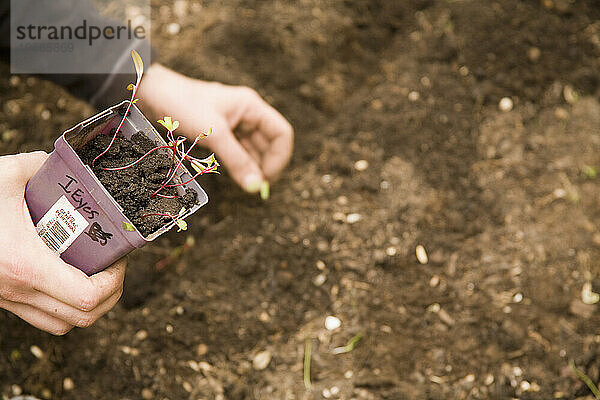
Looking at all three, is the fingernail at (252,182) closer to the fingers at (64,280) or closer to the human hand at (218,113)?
the human hand at (218,113)

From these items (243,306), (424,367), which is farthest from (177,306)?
(424,367)

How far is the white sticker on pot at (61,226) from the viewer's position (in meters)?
0.95

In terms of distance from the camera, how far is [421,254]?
1609mm

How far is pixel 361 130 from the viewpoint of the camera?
178 cm

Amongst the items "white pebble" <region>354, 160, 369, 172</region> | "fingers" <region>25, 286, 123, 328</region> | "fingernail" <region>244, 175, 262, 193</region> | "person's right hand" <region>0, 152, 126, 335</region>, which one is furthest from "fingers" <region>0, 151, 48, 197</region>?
"white pebble" <region>354, 160, 369, 172</region>

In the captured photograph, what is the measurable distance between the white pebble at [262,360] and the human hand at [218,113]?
426mm

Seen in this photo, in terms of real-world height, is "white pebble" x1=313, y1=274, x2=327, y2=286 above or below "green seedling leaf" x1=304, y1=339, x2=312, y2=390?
above

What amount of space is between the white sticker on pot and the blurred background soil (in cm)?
58

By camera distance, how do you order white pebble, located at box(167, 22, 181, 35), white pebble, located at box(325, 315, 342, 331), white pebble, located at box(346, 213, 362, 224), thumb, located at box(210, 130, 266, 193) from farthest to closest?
1. white pebble, located at box(167, 22, 181, 35)
2. white pebble, located at box(346, 213, 362, 224)
3. white pebble, located at box(325, 315, 342, 331)
4. thumb, located at box(210, 130, 266, 193)

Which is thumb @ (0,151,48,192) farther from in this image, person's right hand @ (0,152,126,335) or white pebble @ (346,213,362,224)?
white pebble @ (346,213,362,224)

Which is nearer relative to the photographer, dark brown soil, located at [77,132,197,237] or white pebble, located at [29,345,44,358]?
dark brown soil, located at [77,132,197,237]

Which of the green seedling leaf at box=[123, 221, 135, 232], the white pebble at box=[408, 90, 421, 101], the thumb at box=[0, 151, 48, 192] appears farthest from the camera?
the white pebble at box=[408, 90, 421, 101]

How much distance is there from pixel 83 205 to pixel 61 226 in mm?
79

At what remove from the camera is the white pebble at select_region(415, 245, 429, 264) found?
160 centimetres
